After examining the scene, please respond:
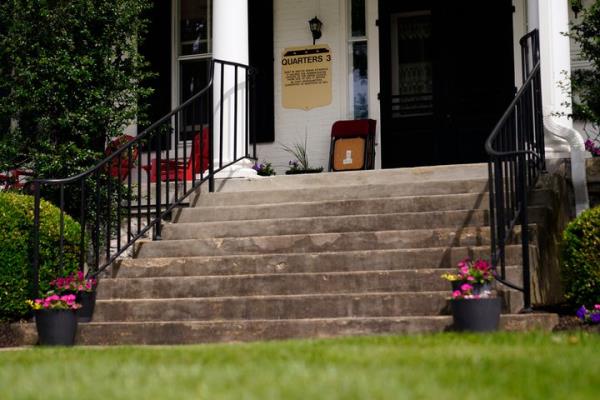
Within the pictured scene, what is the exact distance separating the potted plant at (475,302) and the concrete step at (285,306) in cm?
38

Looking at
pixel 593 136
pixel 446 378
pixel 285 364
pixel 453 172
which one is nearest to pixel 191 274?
pixel 453 172

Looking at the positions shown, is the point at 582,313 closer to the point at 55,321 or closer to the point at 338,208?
the point at 338,208

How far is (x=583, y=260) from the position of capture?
7.12 meters

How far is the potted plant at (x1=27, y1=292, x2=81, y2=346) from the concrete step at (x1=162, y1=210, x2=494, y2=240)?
161 cm

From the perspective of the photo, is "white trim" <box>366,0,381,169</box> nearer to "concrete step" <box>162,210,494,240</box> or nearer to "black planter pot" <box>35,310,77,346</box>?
"concrete step" <box>162,210,494,240</box>

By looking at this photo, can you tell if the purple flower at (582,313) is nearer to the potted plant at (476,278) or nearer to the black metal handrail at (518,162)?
the black metal handrail at (518,162)

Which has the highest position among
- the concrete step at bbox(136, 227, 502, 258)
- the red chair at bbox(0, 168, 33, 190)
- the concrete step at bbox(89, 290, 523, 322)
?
the red chair at bbox(0, 168, 33, 190)

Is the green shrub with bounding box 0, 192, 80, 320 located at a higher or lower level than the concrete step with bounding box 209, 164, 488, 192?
lower

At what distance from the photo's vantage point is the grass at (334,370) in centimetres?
401

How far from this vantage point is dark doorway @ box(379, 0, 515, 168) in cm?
1130

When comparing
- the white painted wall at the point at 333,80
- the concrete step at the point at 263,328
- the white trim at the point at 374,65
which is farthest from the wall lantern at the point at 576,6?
the concrete step at the point at 263,328

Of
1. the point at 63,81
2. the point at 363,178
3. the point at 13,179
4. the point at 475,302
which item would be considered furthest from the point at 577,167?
the point at 13,179

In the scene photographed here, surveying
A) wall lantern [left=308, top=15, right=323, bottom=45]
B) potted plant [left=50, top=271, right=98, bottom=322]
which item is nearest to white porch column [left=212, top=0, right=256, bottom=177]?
wall lantern [left=308, top=15, right=323, bottom=45]

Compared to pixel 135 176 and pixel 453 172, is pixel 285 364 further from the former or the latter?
pixel 135 176
